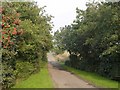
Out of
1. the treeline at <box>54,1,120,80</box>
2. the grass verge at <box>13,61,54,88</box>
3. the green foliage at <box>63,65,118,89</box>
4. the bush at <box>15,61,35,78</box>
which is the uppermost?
the treeline at <box>54,1,120,80</box>

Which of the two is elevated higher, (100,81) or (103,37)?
(103,37)

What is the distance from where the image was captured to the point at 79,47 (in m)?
52.9

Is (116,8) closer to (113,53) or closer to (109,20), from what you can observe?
(109,20)

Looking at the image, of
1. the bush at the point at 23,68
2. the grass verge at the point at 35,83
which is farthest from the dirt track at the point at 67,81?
the bush at the point at 23,68

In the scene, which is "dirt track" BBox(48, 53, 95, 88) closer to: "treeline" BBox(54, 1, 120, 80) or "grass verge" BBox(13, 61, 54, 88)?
"grass verge" BBox(13, 61, 54, 88)

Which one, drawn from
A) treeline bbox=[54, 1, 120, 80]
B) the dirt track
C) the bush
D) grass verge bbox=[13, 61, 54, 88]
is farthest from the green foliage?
the bush

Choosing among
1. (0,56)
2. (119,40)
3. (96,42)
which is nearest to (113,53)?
(119,40)

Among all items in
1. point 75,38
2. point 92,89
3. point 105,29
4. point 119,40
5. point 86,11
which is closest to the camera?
point 92,89

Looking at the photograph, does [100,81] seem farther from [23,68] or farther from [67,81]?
[23,68]

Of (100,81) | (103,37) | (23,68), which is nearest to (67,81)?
(100,81)

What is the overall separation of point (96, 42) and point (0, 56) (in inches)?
847

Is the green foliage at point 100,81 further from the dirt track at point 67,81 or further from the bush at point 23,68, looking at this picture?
the bush at point 23,68

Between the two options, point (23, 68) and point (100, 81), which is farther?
point (100, 81)

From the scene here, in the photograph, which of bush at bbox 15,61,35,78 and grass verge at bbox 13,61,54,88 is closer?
grass verge at bbox 13,61,54,88
